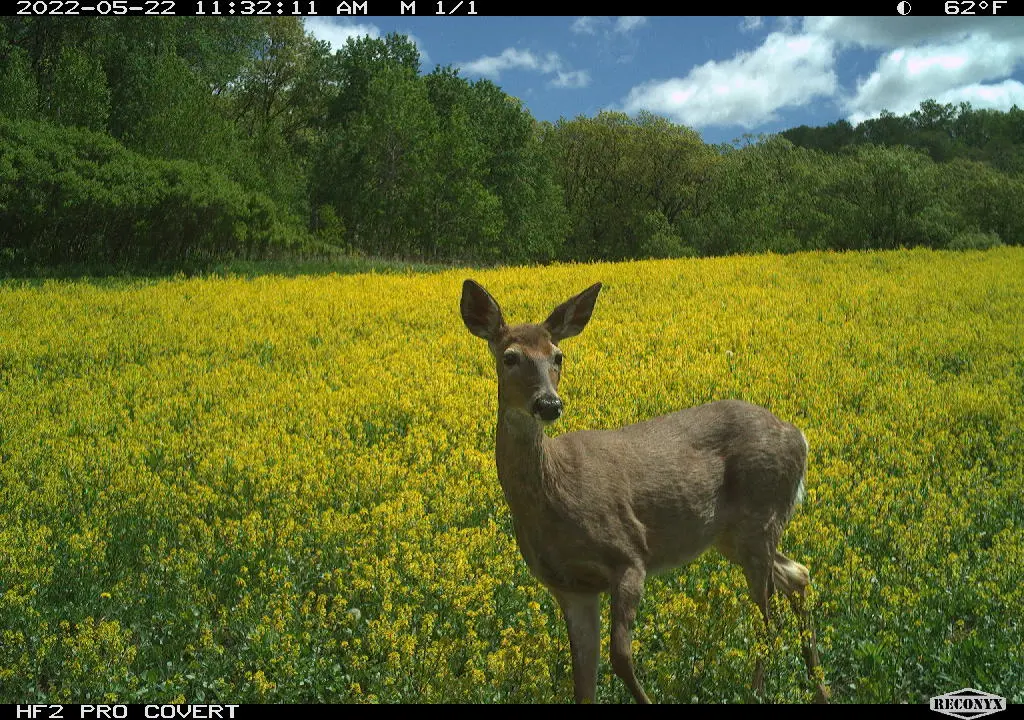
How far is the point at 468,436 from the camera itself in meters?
11.7

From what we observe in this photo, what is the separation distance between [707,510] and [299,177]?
52061mm

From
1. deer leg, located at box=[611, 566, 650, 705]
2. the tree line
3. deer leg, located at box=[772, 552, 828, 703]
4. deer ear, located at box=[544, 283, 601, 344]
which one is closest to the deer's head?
deer ear, located at box=[544, 283, 601, 344]

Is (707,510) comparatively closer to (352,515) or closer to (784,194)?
(352,515)

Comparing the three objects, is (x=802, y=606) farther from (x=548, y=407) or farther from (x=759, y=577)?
(x=548, y=407)

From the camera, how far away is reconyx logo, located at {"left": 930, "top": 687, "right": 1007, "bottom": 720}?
18.5 ft

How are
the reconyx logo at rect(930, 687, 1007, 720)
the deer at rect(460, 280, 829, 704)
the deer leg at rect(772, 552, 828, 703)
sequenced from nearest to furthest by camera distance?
the deer at rect(460, 280, 829, 704)
the reconyx logo at rect(930, 687, 1007, 720)
the deer leg at rect(772, 552, 828, 703)

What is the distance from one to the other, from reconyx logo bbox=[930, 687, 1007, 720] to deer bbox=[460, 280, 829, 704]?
709 millimetres

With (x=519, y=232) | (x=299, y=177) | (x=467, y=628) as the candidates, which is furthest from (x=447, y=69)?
(x=467, y=628)

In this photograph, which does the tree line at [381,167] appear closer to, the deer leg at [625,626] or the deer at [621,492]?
the deer at [621,492]

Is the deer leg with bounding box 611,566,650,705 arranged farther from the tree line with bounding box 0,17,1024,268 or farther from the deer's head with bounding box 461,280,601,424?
the tree line with bounding box 0,17,1024,268

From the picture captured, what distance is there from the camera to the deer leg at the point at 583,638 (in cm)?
537

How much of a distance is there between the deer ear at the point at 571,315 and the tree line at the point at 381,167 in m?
26.7
